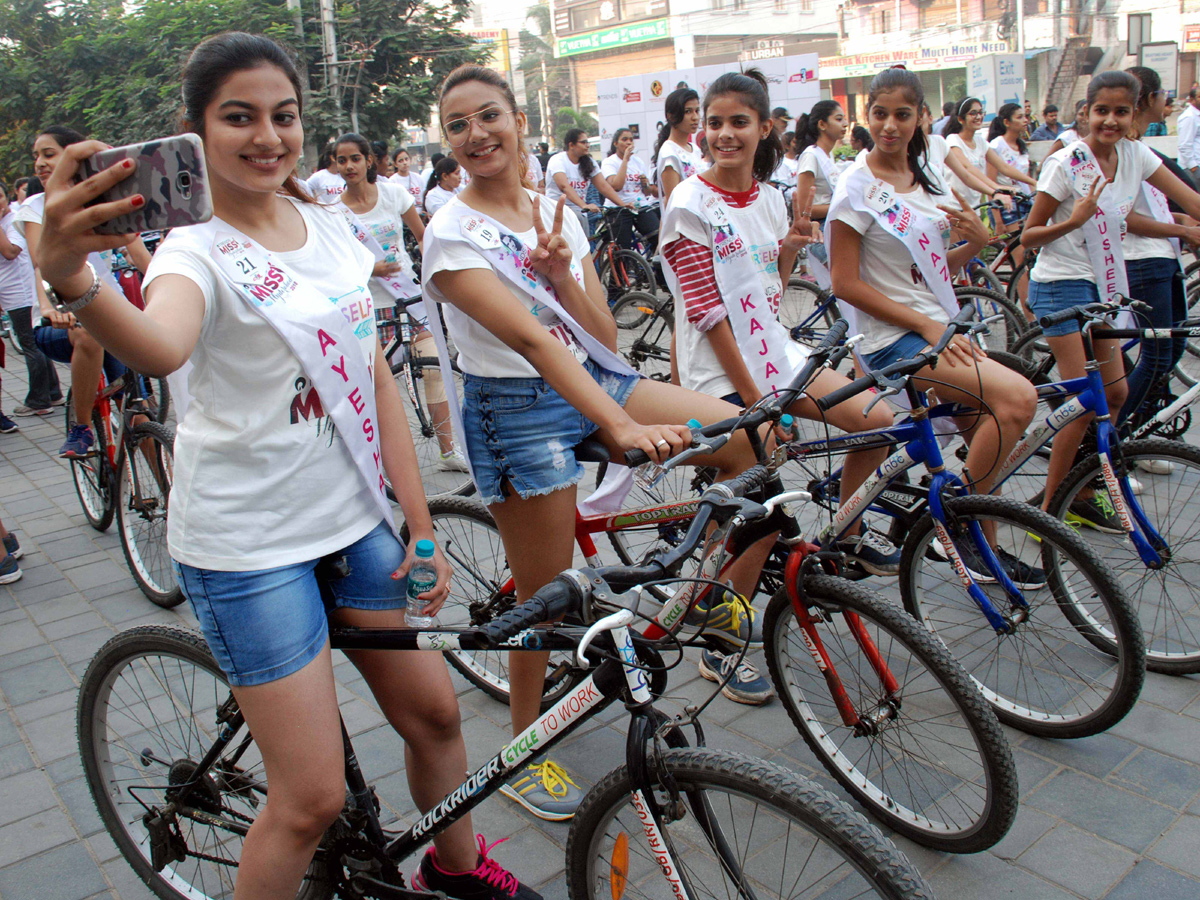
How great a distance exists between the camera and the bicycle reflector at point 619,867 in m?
1.87

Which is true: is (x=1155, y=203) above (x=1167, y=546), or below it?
above

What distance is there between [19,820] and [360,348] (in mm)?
2061

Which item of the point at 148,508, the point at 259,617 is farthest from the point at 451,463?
the point at 259,617

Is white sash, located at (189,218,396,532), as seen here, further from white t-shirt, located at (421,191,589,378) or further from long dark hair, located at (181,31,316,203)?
white t-shirt, located at (421,191,589,378)

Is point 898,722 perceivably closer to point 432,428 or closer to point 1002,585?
point 1002,585

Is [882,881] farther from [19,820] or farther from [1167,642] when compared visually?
[19,820]

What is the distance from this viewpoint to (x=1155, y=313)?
4672mm

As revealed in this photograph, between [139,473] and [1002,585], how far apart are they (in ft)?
12.5

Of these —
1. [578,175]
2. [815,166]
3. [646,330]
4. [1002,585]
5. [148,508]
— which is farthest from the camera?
[578,175]

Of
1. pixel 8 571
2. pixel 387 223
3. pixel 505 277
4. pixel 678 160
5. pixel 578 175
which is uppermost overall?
pixel 578 175

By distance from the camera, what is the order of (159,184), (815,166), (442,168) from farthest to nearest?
(442,168), (815,166), (159,184)

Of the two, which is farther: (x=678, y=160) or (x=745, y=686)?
(x=678, y=160)

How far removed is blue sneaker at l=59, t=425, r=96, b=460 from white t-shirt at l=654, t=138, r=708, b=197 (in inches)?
157

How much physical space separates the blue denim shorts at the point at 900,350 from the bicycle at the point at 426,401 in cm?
282
